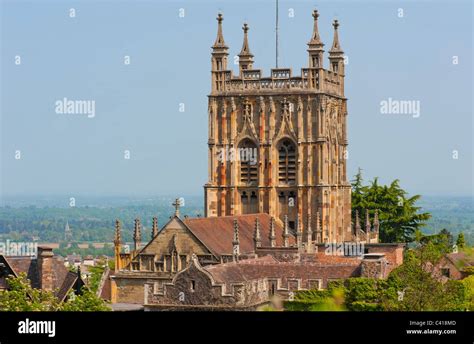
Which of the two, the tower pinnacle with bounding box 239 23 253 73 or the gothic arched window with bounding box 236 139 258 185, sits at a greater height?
the tower pinnacle with bounding box 239 23 253 73

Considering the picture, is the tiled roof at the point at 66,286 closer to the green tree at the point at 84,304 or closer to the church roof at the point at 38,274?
the church roof at the point at 38,274

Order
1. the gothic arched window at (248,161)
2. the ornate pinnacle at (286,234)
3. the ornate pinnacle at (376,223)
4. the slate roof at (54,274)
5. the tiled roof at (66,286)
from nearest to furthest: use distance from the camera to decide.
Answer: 1. the tiled roof at (66,286)
2. the slate roof at (54,274)
3. the ornate pinnacle at (286,234)
4. the gothic arched window at (248,161)
5. the ornate pinnacle at (376,223)

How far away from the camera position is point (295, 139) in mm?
110250

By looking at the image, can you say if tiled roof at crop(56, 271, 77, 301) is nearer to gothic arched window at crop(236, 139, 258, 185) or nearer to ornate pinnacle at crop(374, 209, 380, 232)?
gothic arched window at crop(236, 139, 258, 185)

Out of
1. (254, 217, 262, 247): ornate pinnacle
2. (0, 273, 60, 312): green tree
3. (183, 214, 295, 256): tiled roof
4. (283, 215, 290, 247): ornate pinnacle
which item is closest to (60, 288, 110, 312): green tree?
(0, 273, 60, 312): green tree

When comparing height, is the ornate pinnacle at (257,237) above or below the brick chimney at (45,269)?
above

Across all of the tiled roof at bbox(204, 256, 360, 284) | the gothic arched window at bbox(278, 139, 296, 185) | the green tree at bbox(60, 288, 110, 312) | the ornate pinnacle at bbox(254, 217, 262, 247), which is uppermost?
the gothic arched window at bbox(278, 139, 296, 185)

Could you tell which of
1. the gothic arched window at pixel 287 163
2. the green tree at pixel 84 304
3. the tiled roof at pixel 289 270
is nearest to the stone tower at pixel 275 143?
the gothic arched window at pixel 287 163

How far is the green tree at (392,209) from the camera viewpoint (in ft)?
433

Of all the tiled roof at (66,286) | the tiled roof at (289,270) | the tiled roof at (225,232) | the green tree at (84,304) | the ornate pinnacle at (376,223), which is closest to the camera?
the green tree at (84,304)

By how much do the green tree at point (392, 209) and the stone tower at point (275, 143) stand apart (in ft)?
63.6

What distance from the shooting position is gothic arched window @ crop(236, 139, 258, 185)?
365ft

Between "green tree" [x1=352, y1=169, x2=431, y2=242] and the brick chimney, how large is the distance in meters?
58.2
